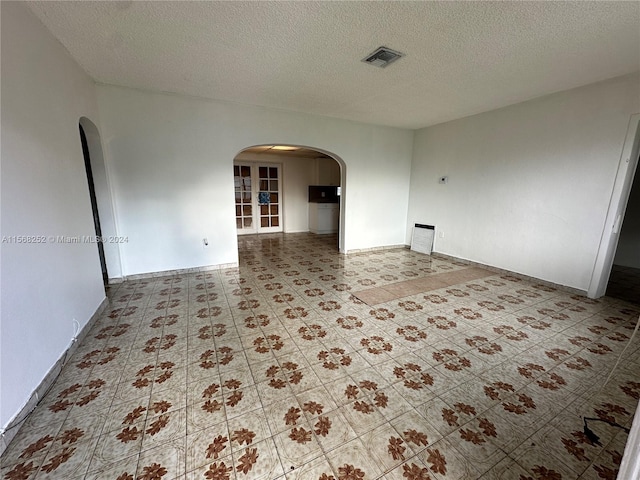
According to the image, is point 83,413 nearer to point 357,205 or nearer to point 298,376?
point 298,376

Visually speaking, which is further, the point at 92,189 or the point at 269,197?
the point at 269,197

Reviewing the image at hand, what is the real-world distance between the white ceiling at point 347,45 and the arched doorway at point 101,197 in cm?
77

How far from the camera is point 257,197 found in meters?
7.65

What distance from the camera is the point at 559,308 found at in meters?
3.11

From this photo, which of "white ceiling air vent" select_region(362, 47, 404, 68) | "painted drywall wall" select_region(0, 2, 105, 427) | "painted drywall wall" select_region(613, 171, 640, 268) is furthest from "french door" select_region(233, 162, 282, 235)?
"painted drywall wall" select_region(613, 171, 640, 268)

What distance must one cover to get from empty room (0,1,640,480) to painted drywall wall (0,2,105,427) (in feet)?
0.07

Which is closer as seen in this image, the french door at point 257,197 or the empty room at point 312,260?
the empty room at point 312,260

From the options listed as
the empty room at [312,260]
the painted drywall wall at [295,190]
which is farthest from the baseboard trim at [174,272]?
the painted drywall wall at [295,190]

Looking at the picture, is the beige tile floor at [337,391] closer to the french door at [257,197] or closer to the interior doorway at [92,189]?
the interior doorway at [92,189]

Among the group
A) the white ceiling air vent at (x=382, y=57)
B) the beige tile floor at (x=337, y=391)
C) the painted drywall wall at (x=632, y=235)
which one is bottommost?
the beige tile floor at (x=337, y=391)

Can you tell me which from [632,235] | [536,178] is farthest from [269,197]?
[632,235]

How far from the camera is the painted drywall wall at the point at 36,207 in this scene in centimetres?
156

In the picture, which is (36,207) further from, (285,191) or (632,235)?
(632,235)

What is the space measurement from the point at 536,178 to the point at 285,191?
19.5ft
